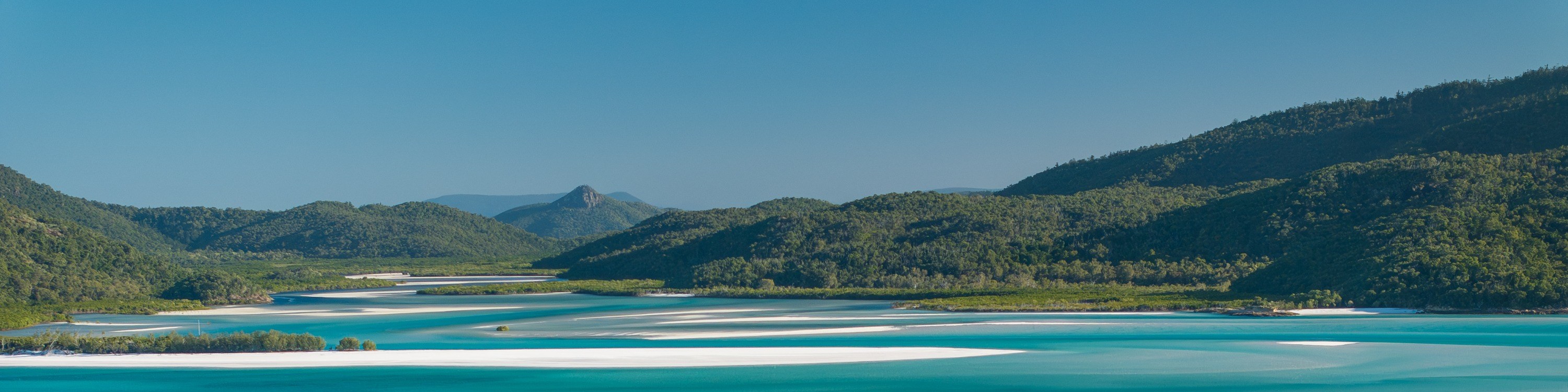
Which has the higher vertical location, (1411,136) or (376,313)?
(1411,136)

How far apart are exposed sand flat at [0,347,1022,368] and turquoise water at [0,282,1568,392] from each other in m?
1.09

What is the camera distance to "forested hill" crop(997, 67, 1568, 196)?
10894 centimetres

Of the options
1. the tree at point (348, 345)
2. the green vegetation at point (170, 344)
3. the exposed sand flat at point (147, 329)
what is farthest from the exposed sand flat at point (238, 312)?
the tree at point (348, 345)

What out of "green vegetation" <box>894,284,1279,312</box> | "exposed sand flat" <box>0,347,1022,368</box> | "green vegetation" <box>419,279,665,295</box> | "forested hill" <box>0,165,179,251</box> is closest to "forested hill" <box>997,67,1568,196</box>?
"green vegetation" <box>894,284,1279,312</box>

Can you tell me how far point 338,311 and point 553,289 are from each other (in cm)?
2978

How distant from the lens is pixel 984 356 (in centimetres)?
4431

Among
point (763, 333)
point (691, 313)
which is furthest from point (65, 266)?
point (763, 333)

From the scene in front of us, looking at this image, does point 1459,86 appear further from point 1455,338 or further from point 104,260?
point 104,260

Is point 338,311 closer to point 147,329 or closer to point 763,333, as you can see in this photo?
point 147,329

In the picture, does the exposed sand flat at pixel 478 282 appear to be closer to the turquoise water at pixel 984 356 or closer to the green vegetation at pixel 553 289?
the green vegetation at pixel 553 289

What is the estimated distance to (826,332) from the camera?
54.0 metres

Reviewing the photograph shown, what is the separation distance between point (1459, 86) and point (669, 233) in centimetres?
8726

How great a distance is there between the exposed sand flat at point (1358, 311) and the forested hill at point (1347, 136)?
5272cm

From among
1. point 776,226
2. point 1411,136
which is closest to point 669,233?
point 776,226
